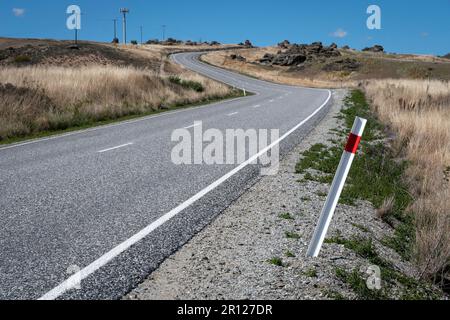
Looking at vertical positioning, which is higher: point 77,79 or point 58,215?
point 77,79

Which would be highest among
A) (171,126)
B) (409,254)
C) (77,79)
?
(77,79)

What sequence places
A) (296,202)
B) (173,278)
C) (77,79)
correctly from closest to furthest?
(173,278), (296,202), (77,79)

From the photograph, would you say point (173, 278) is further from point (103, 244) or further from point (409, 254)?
point (409, 254)

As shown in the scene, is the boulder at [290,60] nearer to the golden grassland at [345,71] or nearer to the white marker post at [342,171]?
the golden grassland at [345,71]

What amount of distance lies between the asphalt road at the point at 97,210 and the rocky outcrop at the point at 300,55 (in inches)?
2954

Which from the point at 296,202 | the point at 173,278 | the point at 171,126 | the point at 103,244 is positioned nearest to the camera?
the point at 173,278

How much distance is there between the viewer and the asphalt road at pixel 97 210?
3818 millimetres

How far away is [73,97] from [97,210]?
1330 cm

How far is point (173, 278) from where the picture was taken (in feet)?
12.6

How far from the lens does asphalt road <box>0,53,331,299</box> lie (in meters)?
3.82

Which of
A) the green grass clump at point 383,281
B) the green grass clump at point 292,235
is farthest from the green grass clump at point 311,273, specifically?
the green grass clump at point 292,235

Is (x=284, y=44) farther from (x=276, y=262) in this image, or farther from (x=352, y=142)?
(x=276, y=262)
